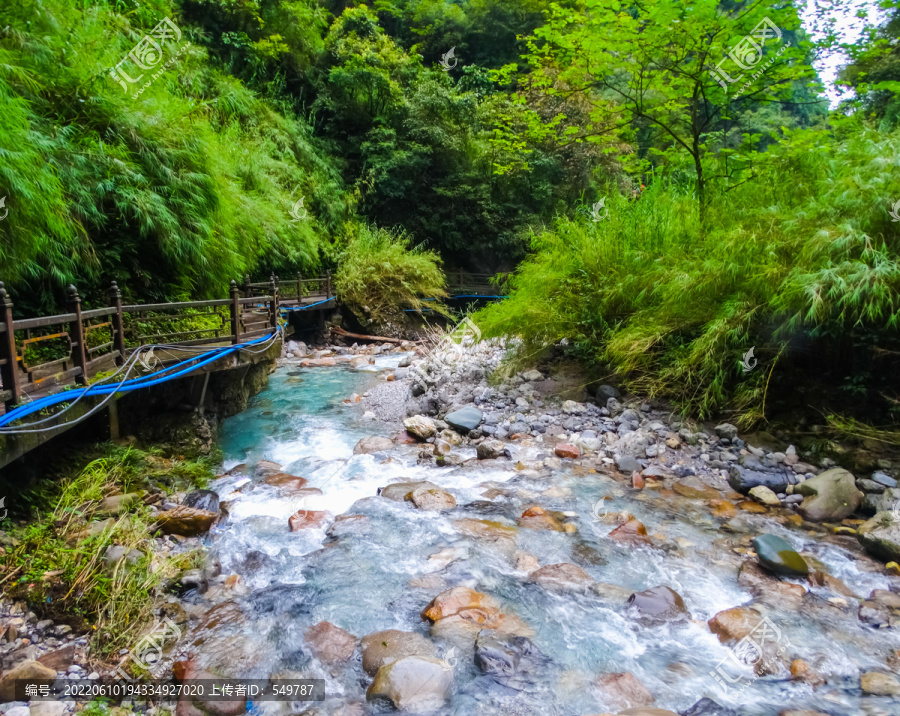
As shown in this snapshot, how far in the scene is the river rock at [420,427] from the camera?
6.43 metres

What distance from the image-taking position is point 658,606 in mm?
3217

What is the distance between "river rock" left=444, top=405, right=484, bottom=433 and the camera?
644 cm

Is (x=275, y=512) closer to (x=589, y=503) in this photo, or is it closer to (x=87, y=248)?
(x=589, y=503)

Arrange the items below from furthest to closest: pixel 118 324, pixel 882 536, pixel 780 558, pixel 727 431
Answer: pixel 727 431, pixel 118 324, pixel 882 536, pixel 780 558

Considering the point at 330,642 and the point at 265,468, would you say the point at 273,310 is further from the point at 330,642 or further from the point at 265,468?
the point at 330,642

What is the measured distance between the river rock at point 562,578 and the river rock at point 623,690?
74cm
